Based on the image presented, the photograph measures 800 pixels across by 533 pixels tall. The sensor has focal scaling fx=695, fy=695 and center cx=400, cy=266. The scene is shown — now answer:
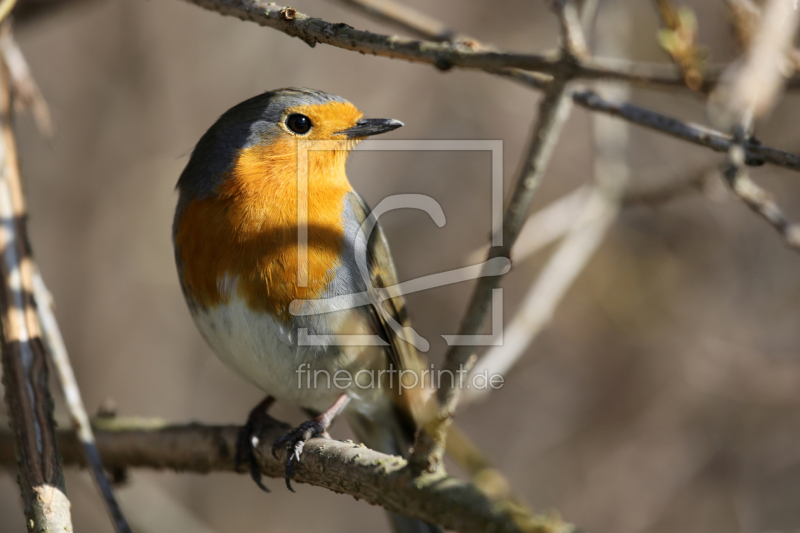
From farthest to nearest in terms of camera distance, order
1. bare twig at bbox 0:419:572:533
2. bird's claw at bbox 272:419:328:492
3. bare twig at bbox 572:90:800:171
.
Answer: bird's claw at bbox 272:419:328:492 → bare twig at bbox 572:90:800:171 → bare twig at bbox 0:419:572:533

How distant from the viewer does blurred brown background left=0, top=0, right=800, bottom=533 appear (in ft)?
17.2

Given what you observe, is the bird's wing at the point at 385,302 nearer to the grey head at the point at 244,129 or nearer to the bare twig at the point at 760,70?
the grey head at the point at 244,129

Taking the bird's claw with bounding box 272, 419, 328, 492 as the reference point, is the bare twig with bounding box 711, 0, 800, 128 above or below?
above

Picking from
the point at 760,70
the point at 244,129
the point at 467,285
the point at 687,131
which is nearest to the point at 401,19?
the point at 244,129

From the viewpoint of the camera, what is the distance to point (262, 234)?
2.78 meters

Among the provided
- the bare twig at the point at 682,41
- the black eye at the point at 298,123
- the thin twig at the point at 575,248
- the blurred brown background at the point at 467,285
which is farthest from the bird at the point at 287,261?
the blurred brown background at the point at 467,285

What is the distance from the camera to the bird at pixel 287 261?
9.04 ft

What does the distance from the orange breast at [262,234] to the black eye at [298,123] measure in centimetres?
7

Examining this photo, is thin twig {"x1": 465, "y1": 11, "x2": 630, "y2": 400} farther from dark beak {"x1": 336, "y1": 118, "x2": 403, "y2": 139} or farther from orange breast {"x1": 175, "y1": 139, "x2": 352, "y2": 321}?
dark beak {"x1": 336, "y1": 118, "x2": 403, "y2": 139}

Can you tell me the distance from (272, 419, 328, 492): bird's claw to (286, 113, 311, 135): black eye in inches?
50.8

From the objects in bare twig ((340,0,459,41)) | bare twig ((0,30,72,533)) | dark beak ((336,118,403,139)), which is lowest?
bare twig ((0,30,72,533))

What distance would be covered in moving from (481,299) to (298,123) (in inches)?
63.5

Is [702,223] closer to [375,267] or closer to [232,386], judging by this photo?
[375,267]

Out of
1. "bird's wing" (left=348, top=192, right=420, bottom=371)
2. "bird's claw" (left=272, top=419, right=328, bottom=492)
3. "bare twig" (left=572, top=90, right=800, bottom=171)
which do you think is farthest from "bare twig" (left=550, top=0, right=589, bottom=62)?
"bird's claw" (left=272, top=419, right=328, bottom=492)
